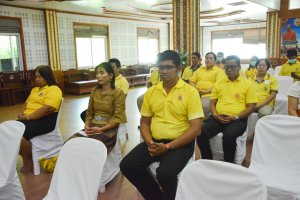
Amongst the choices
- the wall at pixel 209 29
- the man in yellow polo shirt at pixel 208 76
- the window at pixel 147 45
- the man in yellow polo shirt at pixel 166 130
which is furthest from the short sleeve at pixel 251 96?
the wall at pixel 209 29

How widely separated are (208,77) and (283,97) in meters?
1.56

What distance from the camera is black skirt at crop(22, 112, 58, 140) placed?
3188 mm

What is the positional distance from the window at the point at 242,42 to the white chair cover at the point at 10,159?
16539 mm

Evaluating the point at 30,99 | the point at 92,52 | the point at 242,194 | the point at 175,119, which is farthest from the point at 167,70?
the point at 92,52

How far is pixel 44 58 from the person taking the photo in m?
9.46

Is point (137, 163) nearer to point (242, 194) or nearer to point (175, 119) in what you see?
point (175, 119)

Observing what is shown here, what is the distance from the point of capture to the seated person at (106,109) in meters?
2.82

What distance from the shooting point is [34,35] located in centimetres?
909

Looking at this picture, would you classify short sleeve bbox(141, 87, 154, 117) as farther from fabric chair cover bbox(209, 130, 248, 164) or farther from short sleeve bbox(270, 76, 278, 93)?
short sleeve bbox(270, 76, 278, 93)

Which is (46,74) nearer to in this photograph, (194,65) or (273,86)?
(194,65)

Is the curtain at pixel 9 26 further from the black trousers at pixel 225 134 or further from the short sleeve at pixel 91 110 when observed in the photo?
the black trousers at pixel 225 134

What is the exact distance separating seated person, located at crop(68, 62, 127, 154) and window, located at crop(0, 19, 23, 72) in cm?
690

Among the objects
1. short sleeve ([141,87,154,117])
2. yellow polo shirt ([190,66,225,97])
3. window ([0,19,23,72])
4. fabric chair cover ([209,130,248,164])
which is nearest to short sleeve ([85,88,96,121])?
short sleeve ([141,87,154,117])

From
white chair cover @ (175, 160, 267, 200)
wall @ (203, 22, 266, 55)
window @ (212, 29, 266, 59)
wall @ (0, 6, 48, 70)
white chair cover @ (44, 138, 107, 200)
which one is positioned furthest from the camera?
wall @ (203, 22, 266, 55)
